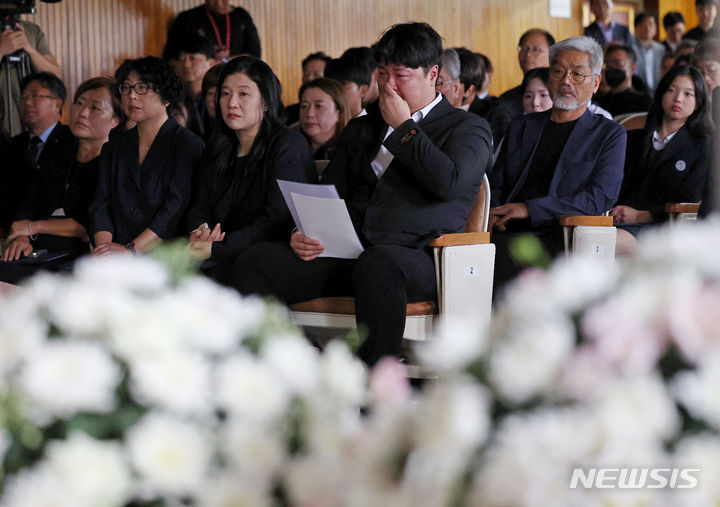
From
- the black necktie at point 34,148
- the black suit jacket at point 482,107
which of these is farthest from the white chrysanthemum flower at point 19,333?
the black suit jacket at point 482,107

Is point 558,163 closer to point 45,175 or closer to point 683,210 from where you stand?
point 683,210

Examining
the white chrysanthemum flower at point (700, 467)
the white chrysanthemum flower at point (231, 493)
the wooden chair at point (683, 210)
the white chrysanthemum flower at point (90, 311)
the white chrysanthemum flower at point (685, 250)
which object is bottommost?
the wooden chair at point (683, 210)

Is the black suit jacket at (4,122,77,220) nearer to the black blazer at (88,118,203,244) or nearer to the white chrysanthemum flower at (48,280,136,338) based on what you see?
the black blazer at (88,118,203,244)

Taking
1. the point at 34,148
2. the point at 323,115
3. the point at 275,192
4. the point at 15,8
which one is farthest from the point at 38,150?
the point at 275,192

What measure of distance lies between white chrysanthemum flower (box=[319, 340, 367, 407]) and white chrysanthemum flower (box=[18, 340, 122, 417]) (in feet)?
0.45

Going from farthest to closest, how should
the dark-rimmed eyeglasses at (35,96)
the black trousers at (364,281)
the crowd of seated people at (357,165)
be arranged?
the dark-rimmed eyeglasses at (35,96)
the crowd of seated people at (357,165)
the black trousers at (364,281)

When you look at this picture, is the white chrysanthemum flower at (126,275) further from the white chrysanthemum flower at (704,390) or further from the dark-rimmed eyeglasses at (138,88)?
the dark-rimmed eyeglasses at (138,88)

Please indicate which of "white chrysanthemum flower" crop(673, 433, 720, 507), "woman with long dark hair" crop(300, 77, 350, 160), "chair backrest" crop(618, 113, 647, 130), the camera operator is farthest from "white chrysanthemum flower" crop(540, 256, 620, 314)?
the camera operator

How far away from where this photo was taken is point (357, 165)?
3.09m

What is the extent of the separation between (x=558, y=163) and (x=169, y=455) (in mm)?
3099

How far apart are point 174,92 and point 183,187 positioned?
0.47 m

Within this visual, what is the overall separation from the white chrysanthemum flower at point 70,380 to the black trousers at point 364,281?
2.02m

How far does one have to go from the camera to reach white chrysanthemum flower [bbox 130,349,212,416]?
560 mm

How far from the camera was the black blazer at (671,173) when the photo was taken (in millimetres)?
3887
